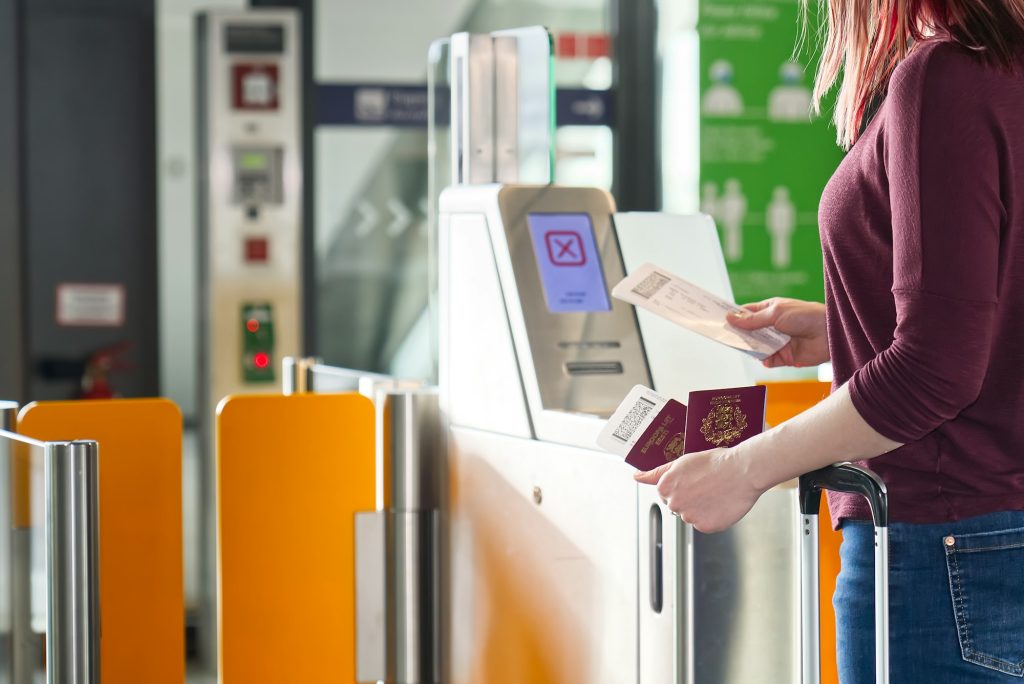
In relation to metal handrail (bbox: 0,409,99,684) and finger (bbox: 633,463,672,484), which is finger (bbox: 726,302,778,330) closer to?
finger (bbox: 633,463,672,484)

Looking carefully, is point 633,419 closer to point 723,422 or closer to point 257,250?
point 723,422

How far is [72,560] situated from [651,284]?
3.04 ft

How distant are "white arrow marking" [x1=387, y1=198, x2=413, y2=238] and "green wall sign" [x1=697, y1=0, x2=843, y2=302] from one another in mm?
1215

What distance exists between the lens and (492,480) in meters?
2.19

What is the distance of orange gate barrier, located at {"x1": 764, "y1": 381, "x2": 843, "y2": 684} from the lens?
1.93 metres

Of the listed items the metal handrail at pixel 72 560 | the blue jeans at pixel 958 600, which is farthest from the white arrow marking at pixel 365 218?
the blue jeans at pixel 958 600

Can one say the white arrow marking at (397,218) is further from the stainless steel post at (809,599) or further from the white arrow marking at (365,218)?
the stainless steel post at (809,599)

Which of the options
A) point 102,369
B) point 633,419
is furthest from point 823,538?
point 102,369

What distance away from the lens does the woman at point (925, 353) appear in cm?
120

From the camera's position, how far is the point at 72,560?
1.88 meters

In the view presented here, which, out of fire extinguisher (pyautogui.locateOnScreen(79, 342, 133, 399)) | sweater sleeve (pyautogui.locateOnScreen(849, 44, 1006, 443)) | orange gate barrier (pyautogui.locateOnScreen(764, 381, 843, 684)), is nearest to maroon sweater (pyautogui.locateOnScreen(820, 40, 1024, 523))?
sweater sleeve (pyautogui.locateOnScreen(849, 44, 1006, 443))

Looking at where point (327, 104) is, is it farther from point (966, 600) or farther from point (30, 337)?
point (966, 600)

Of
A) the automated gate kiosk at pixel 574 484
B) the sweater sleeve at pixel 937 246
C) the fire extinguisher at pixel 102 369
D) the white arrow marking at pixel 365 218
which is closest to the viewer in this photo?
the sweater sleeve at pixel 937 246

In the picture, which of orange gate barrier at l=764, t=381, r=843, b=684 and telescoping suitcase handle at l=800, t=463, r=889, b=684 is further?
orange gate barrier at l=764, t=381, r=843, b=684
